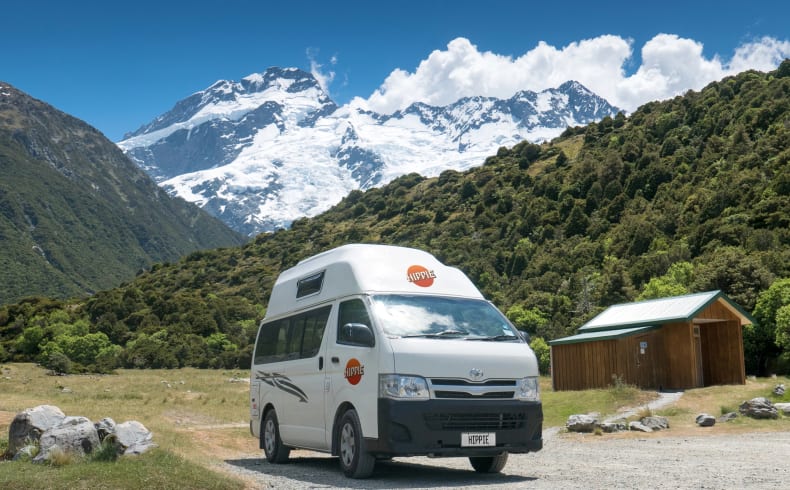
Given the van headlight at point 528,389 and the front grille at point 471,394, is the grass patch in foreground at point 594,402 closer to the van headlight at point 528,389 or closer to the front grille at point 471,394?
the van headlight at point 528,389

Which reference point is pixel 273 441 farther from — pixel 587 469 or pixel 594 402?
pixel 594 402

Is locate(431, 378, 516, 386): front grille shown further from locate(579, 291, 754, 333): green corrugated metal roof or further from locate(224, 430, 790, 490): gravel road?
locate(579, 291, 754, 333): green corrugated metal roof

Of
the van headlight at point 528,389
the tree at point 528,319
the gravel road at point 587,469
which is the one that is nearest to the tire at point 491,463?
the gravel road at point 587,469

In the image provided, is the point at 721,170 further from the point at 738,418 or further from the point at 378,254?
the point at 378,254

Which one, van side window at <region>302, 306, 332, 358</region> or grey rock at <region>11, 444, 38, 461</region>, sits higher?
van side window at <region>302, 306, 332, 358</region>

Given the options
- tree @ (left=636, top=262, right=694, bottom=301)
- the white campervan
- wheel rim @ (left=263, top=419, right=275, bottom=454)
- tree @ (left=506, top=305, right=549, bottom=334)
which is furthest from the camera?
tree @ (left=506, top=305, right=549, bottom=334)

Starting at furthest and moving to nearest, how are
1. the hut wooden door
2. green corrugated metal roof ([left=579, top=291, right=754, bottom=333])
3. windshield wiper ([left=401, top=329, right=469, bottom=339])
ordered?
the hut wooden door < green corrugated metal roof ([left=579, top=291, right=754, bottom=333]) < windshield wiper ([left=401, top=329, right=469, bottom=339])

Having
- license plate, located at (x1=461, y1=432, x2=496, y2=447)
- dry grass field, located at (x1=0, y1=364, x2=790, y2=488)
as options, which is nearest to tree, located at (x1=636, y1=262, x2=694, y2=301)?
dry grass field, located at (x1=0, y1=364, x2=790, y2=488)

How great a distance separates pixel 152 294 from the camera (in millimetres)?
96375

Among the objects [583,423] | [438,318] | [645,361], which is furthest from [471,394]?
[645,361]

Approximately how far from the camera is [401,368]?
33.7 feet

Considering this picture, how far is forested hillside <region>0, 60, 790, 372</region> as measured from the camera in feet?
202

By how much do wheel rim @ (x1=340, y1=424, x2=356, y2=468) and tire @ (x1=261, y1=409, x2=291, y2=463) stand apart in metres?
3.01

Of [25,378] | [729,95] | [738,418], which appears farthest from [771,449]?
[729,95]
